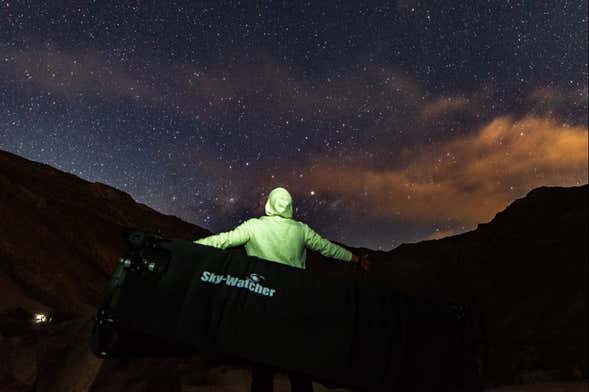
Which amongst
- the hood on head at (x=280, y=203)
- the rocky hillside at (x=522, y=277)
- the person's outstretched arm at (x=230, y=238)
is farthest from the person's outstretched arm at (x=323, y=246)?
the rocky hillside at (x=522, y=277)

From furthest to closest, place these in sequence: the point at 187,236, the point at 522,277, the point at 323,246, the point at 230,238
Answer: the point at 187,236 < the point at 522,277 < the point at 323,246 < the point at 230,238

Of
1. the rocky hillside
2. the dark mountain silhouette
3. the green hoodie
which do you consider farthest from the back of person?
the rocky hillside

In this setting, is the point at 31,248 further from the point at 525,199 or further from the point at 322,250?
the point at 525,199

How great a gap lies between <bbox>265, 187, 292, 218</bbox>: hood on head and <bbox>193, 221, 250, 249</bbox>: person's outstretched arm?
0.99ft

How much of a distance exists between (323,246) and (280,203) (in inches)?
22.0

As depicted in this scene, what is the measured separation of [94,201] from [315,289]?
38254 millimetres

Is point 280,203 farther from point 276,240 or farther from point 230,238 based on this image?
point 230,238

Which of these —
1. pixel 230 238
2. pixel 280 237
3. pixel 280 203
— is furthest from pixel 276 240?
pixel 230 238

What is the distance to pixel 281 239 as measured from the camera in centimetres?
375

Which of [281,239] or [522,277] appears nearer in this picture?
[281,239]

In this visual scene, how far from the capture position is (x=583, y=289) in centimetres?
2547

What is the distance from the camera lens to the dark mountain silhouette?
26.8 feet

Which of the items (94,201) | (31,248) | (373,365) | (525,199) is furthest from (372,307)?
(525,199)

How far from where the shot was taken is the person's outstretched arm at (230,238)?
3359 mm
